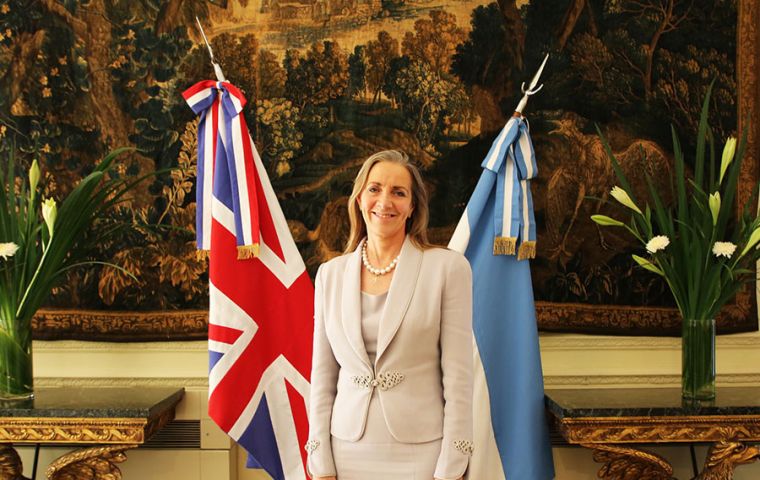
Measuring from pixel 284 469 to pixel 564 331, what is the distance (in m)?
1.38

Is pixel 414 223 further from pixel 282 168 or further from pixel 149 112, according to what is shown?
pixel 149 112

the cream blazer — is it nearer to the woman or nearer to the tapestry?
the woman

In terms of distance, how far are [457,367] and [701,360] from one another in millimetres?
1472

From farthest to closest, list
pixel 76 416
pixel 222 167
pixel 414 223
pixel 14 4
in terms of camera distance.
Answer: pixel 14 4 → pixel 222 167 → pixel 76 416 → pixel 414 223

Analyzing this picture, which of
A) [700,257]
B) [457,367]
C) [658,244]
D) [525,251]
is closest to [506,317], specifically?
[525,251]

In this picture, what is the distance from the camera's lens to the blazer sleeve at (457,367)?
163 cm

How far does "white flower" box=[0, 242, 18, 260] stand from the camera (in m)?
2.51

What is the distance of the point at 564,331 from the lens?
2973 millimetres

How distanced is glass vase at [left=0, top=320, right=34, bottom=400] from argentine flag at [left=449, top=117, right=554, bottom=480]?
1.81 metres

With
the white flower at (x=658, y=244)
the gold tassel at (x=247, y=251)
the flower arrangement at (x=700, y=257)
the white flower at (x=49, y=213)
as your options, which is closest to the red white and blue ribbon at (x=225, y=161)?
the gold tassel at (x=247, y=251)

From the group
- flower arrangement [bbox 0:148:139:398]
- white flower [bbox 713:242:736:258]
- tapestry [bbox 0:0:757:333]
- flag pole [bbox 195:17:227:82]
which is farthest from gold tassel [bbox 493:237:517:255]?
flower arrangement [bbox 0:148:139:398]

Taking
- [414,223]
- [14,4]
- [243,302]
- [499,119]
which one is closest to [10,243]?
[243,302]

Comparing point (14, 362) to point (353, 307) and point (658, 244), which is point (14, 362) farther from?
point (658, 244)

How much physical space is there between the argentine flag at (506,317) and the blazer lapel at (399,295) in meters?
0.99
